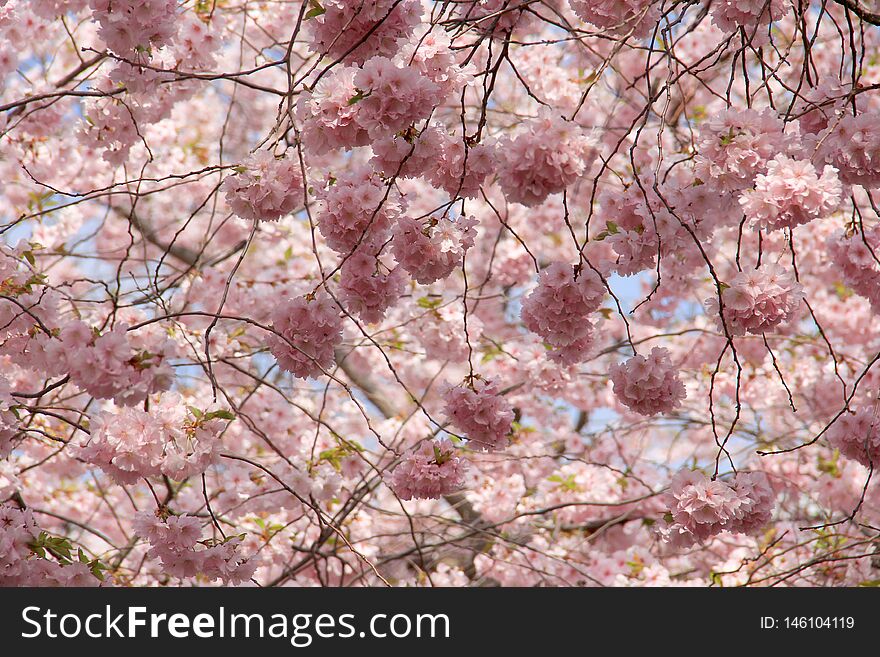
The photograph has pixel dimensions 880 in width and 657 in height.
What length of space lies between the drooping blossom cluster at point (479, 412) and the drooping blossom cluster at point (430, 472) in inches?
3.1

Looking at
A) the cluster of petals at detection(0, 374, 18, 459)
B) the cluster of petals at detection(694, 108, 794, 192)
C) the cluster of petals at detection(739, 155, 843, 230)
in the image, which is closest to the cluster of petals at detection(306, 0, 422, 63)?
the cluster of petals at detection(694, 108, 794, 192)

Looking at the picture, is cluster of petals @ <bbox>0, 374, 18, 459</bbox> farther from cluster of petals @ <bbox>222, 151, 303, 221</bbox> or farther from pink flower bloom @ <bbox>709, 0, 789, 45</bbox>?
pink flower bloom @ <bbox>709, 0, 789, 45</bbox>

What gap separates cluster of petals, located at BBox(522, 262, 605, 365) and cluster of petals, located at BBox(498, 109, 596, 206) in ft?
0.88

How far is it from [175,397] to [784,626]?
1.51 meters

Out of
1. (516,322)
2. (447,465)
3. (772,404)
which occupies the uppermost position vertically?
(516,322)

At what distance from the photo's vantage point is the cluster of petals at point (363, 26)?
1.83 metres

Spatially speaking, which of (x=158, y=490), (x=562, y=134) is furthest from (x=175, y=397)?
(x=158, y=490)

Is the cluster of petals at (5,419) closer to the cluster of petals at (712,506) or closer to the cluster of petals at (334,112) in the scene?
the cluster of petals at (334,112)

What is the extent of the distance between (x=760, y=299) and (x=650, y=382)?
297 mm

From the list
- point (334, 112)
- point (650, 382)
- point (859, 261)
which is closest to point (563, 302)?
point (650, 382)

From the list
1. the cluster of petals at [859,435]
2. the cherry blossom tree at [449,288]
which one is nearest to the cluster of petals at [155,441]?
the cherry blossom tree at [449,288]

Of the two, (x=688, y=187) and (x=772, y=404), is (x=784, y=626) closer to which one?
(x=688, y=187)

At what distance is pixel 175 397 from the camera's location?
1897 millimetres

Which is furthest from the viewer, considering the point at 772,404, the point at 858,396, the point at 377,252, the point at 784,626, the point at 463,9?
the point at 772,404
